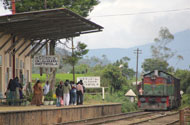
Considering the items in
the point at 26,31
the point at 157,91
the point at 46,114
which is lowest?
the point at 46,114

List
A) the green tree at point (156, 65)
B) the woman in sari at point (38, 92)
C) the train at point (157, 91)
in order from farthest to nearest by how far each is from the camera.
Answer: the green tree at point (156, 65), the train at point (157, 91), the woman in sari at point (38, 92)

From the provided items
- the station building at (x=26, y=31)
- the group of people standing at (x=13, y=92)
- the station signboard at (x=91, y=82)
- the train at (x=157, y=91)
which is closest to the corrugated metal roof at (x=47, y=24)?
the station building at (x=26, y=31)

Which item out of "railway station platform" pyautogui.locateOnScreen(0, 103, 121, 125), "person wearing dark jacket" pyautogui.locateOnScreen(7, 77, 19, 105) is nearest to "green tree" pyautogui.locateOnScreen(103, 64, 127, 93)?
"railway station platform" pyautogui.locateOnScreen(0, 103, 121, 125)

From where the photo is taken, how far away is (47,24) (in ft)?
69.3

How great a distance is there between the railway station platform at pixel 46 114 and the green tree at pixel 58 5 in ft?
39.5

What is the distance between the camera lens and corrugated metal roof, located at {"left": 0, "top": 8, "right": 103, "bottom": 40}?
60.7 ft

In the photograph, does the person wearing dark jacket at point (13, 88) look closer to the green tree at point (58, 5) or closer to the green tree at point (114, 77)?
the green tree at point (58, 5)

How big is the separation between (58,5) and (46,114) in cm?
1841

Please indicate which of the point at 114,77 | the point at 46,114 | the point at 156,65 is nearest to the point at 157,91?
the point at 46,114

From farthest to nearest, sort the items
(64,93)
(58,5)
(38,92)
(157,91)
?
1. (58,5)
2. (157,91)
3. (64,93)
4. (38,92)

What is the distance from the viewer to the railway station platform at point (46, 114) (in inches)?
617

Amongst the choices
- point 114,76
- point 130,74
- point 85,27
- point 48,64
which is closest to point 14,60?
point 48,64

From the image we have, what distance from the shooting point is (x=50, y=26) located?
71.7 feet

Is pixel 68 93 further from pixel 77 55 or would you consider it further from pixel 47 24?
pixel 77 55
